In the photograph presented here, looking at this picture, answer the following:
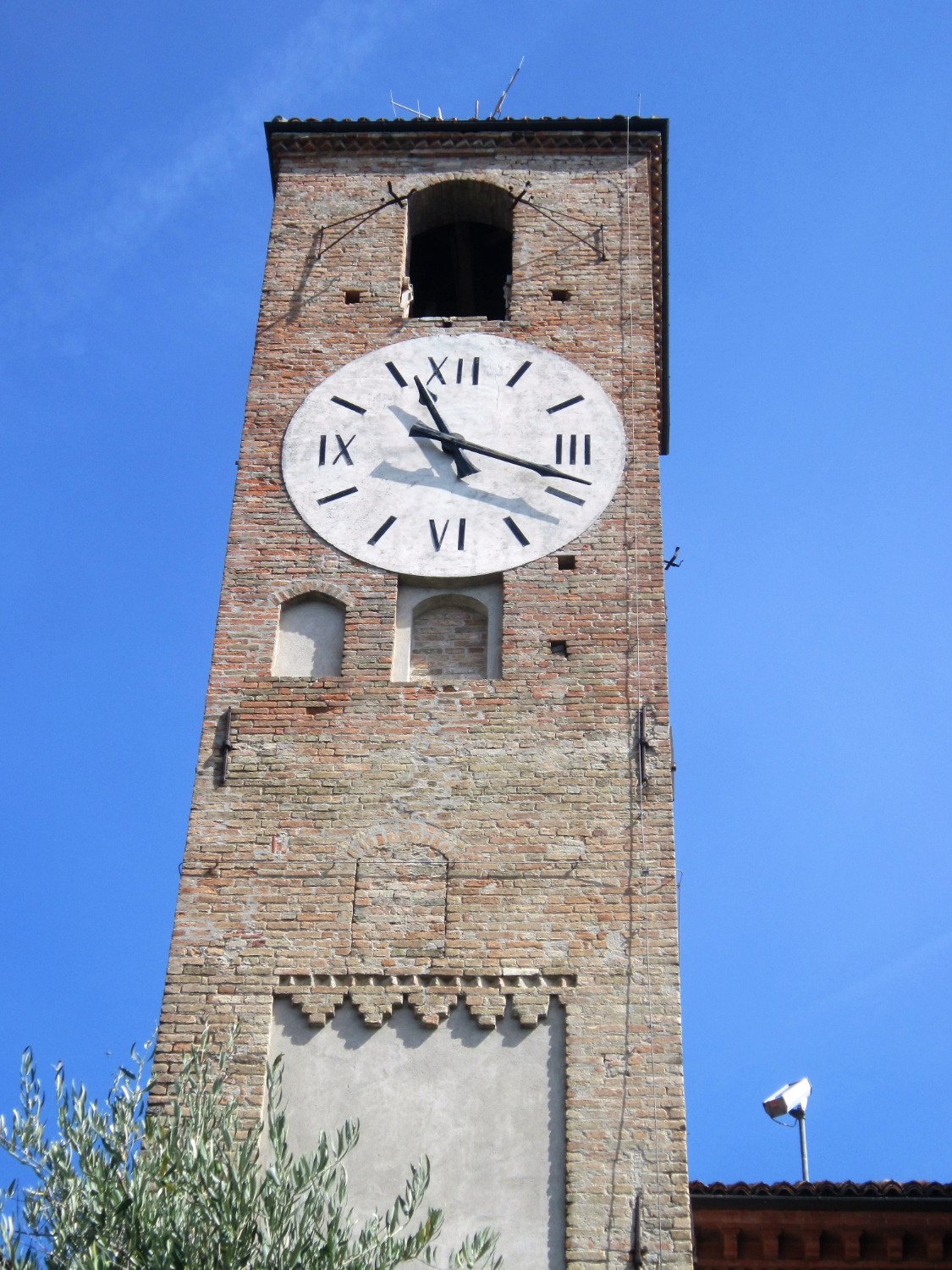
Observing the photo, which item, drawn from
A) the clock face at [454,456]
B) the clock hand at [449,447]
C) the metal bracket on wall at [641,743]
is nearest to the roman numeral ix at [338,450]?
the clock face at [454,456]

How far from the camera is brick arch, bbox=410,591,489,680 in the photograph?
14.3 meters

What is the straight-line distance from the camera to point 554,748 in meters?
13.6

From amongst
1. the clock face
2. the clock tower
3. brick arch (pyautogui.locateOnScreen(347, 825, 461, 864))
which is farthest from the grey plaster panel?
the clock face

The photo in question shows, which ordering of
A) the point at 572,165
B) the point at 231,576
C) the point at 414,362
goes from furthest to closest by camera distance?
the point at 572,165, the point at 414,362, the point at 231,576

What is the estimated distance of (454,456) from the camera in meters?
15.2

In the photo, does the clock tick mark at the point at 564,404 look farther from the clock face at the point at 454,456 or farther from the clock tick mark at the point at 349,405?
the clock tick mark at the point at 349,405

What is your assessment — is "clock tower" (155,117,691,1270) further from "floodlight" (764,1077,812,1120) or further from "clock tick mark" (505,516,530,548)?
"floodlight" (764,1077,812,1120)

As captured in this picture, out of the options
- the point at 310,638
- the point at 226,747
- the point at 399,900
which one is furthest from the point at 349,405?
the point at 399,900

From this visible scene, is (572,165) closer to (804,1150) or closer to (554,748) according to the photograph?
(554,748)

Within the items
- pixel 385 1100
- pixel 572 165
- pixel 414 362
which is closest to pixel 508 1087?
pixel 385 1100

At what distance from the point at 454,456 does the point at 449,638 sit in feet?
5.06

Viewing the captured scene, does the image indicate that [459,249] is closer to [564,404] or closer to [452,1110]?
[564,404]

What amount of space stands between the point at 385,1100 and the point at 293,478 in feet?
16.9

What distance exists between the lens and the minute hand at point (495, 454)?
49.8 feet
